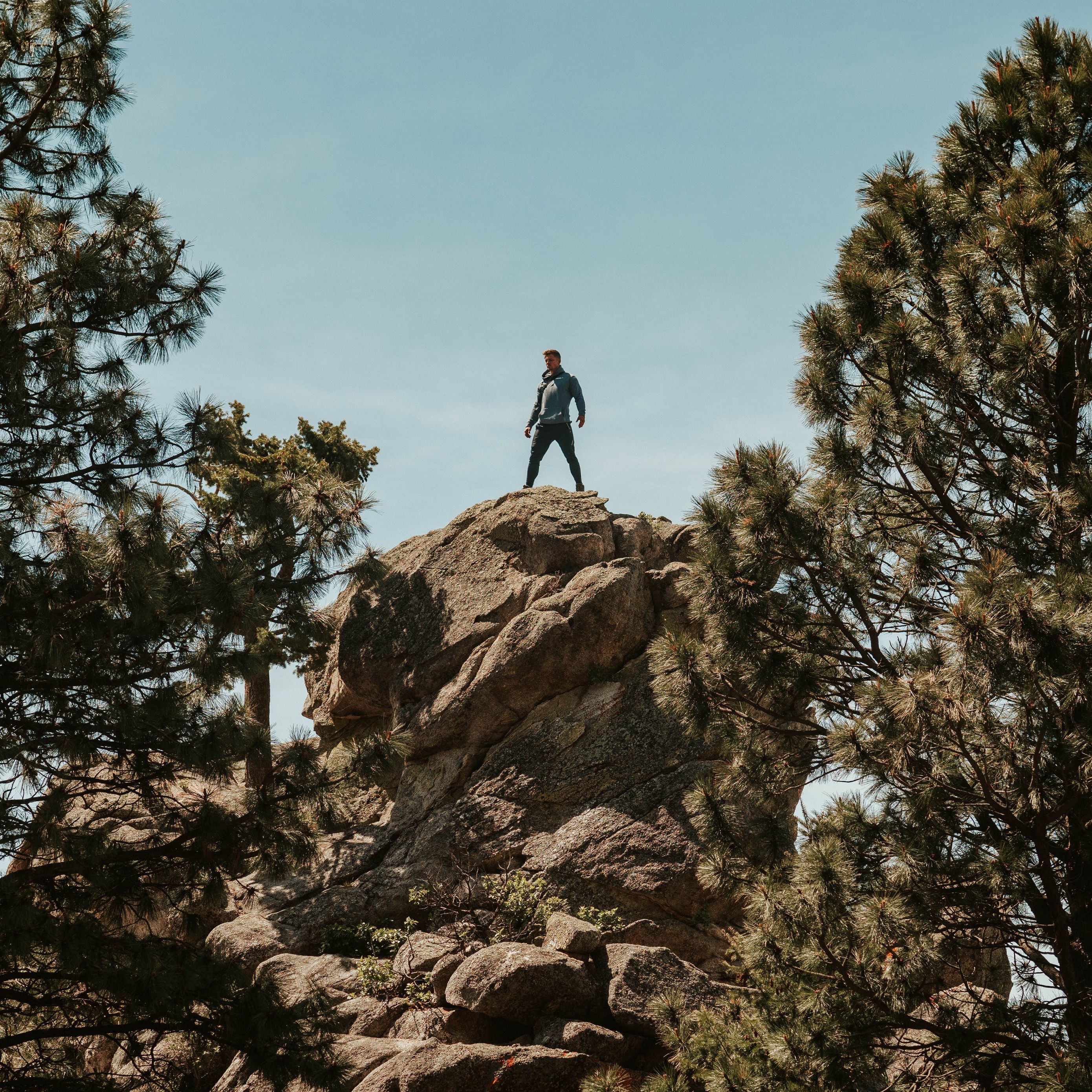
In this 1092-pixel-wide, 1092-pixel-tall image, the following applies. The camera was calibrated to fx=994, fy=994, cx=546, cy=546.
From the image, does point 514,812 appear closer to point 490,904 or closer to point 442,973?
point 490,904

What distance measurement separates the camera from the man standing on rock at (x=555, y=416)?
16984 millimetres

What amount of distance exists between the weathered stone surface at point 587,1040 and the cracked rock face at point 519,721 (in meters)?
2.42

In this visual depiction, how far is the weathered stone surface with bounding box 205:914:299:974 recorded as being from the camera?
39.4 feet

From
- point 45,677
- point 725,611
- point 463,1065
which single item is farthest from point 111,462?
point 463,1065

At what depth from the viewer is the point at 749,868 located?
853 centimetres

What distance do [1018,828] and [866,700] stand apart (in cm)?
136

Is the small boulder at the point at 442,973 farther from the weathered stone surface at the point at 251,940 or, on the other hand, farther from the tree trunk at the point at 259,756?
the tree trunk at the point at 259,756

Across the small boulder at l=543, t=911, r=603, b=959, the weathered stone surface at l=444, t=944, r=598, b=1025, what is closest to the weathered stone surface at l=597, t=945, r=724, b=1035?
the small boulder at l=543, t=911, r=603, b=959

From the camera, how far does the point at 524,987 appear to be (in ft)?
32.9

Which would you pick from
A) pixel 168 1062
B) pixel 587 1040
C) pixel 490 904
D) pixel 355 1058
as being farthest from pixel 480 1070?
pixel 490 904

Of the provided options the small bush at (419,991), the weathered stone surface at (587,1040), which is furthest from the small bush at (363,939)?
the weathered stone surface at (587,1040)

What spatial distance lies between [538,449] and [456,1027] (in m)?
9.74

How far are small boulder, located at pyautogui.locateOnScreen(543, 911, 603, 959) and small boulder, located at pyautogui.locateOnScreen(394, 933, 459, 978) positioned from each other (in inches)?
45.1

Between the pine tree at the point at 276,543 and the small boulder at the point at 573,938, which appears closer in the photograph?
the pine tree at the point at 276,543
